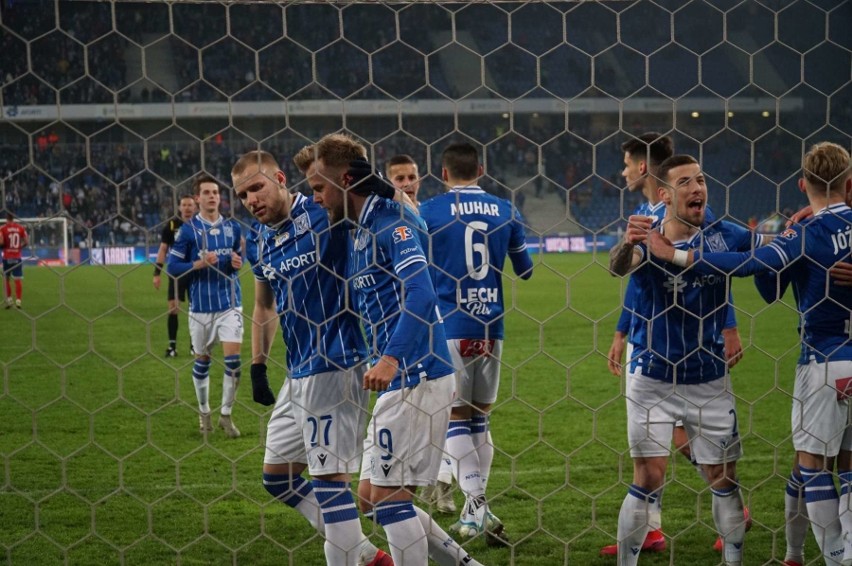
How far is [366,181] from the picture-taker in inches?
116

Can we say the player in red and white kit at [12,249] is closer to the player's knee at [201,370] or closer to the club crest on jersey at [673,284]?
the player's knee at [201,370]

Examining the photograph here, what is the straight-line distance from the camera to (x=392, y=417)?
3043mm

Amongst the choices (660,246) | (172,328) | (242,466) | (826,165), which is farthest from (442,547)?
(172,328)

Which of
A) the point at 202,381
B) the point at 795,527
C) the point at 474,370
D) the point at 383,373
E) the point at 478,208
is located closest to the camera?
the point at 383,373

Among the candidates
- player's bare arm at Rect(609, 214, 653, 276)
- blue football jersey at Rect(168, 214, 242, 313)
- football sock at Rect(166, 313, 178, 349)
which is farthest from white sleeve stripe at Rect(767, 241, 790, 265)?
football sock at Rect(166, 313, 178, 349)

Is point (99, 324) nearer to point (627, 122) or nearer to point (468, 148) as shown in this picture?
point (468, 148)

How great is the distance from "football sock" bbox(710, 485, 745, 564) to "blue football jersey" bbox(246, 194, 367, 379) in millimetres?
1483

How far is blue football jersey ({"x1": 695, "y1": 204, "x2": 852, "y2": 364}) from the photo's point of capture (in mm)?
3201

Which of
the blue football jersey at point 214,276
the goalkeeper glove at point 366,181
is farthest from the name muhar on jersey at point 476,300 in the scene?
the blue football jersey at point 214,276

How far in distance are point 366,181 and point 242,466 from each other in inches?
123

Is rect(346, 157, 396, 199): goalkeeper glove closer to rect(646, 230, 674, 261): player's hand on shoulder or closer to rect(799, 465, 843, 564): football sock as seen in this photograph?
rect(646, 230, 674, 261): player's hand on shoulder

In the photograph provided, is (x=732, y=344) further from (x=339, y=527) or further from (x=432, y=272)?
(x=339, y=527)

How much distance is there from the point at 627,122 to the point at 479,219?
698 inches

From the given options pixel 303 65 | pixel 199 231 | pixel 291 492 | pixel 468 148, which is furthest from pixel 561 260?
pixel 291 492
